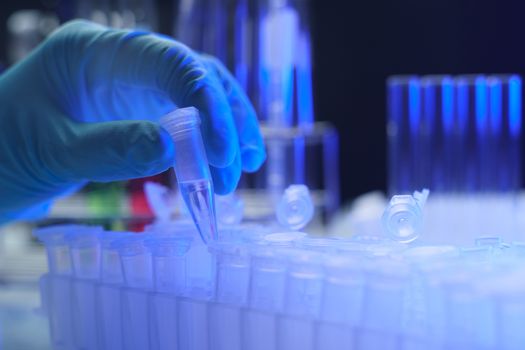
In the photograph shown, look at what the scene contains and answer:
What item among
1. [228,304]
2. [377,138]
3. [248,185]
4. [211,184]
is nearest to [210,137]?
[211,184]

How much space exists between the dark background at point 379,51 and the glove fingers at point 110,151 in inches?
90.9

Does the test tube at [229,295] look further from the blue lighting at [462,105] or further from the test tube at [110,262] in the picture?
the blue lighting at [462,105]

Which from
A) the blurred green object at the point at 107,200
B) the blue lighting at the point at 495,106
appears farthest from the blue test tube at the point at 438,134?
the blurred green object at the point at 107,200

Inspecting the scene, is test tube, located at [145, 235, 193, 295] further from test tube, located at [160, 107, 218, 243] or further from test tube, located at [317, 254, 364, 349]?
test tube, located at [317, 254, 364, 349]

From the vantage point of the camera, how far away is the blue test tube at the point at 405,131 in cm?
180

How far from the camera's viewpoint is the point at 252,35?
2047 mm

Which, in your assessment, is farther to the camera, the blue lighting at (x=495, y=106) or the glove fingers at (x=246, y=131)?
the blue lighting at (x=495, y=106)

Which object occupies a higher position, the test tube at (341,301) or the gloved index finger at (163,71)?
the gloved index finger at (163,71)

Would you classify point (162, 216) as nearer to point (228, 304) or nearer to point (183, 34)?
point (228, 304)

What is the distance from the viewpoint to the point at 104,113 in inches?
35.1

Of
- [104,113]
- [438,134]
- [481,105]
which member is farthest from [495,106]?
[104,113]

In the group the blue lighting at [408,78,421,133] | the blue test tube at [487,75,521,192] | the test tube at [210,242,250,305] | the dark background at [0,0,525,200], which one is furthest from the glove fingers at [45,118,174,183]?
the dark background at [0,0,525,200]

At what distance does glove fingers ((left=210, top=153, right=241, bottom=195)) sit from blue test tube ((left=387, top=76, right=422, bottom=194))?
3.76 feet

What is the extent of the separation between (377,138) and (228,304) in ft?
8.03
